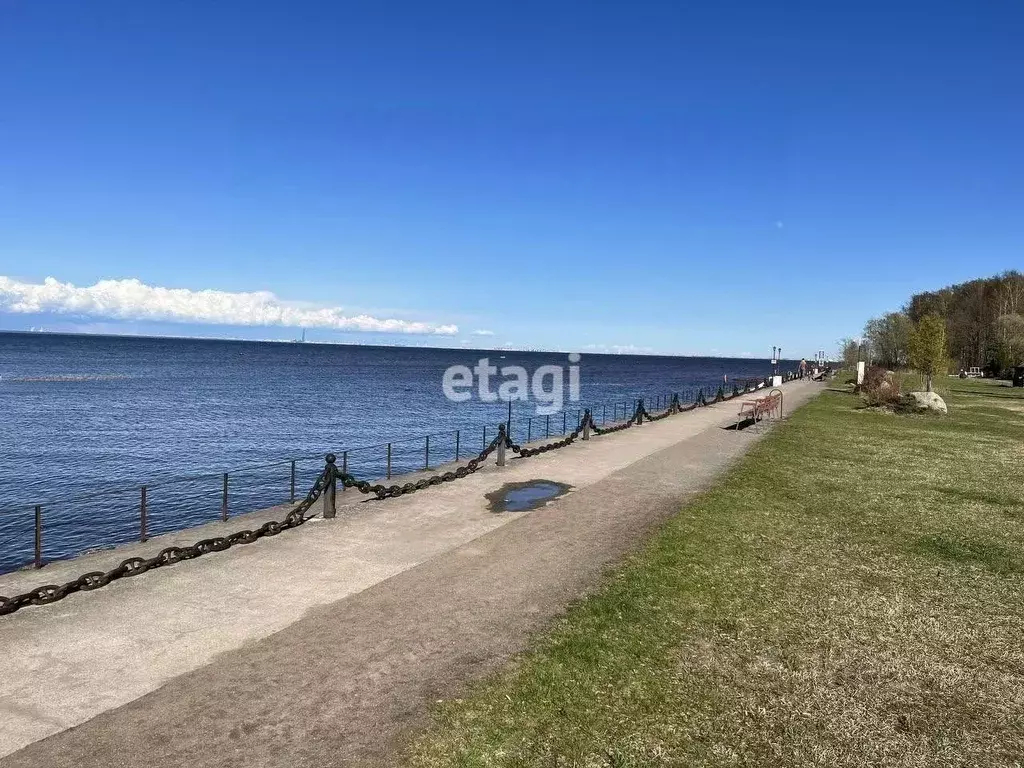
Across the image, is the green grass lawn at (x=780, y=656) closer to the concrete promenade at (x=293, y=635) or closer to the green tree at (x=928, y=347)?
the concrete promenade at (x=293, y=635)

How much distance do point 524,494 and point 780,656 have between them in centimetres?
779

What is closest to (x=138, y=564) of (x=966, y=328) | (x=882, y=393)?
(x=882, y=393)

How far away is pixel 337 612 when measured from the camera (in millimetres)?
7465

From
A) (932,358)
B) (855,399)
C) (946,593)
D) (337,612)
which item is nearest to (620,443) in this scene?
(946,593)

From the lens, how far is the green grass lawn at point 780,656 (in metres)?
5.10

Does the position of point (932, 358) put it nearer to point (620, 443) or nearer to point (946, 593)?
point (620, 443)

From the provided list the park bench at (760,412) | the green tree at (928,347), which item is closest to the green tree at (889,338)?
the green tree at (928,347)

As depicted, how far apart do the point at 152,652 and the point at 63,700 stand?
0.95 metres

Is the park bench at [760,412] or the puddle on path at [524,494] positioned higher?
the park bench at [760,412]

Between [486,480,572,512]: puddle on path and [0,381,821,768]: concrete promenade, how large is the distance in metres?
0.67

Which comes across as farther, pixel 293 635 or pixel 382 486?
pixel 382 486

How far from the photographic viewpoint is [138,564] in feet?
28.7

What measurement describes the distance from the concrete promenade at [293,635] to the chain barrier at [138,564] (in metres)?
0.17

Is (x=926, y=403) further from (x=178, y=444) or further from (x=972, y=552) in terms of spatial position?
(x=178, y=444)
